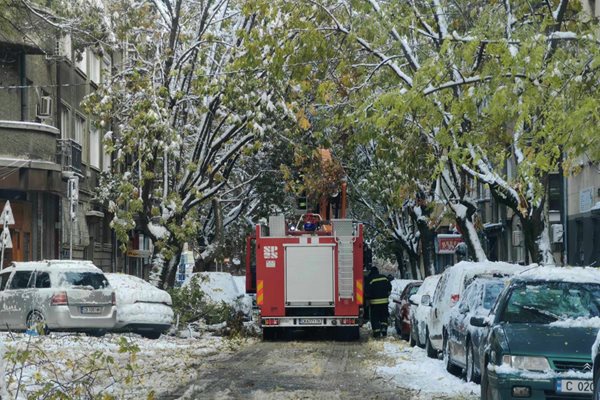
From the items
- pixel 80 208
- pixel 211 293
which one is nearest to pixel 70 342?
pixel 211 293

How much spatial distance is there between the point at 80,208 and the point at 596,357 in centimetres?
3318

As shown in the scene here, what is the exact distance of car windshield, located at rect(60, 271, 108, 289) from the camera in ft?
74.7

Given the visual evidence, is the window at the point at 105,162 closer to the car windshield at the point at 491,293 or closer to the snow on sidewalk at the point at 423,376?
the snow on sidewalk at the point at 423,376

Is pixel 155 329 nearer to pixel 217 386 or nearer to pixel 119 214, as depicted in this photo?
pixel 119 214

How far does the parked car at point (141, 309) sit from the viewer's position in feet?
78.1

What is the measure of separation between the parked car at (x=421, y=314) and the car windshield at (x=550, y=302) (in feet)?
23.4

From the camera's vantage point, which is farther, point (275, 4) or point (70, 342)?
point (70, 342)

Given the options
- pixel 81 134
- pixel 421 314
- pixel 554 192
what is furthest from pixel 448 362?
pixel 81 134

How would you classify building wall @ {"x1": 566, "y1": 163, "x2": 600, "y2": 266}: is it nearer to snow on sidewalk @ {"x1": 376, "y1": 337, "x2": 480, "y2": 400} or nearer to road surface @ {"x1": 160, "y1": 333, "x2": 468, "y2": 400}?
snow on sidewalk @ {"x1": 376, "y1": 337, "x2": 480, "y2": 400}

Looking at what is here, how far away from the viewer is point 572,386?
1109 centimetres

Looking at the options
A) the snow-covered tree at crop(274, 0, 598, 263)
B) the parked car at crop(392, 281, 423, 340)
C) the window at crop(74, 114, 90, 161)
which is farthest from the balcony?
the parked car at crop(392, 281, 423, 340)

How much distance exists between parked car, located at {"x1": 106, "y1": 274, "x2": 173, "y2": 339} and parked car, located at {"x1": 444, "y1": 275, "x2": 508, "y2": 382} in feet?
28.5

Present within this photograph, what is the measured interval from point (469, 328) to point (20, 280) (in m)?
11.4

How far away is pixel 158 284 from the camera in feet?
93.9
